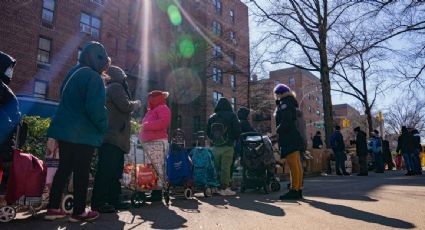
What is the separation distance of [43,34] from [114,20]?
6933 millimetres

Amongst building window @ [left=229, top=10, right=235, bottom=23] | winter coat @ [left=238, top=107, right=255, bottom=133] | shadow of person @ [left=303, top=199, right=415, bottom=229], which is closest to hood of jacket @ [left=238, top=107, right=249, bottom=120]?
winter coat @ [left=238, top=107, right=255, bottom=133]

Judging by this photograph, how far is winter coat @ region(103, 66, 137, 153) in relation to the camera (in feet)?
16.6

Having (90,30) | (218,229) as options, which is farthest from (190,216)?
(90,30)

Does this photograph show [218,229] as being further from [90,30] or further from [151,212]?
[90,30]

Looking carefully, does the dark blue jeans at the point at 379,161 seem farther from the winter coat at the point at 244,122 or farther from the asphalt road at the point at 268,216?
the asphalt road at the point at 268,216

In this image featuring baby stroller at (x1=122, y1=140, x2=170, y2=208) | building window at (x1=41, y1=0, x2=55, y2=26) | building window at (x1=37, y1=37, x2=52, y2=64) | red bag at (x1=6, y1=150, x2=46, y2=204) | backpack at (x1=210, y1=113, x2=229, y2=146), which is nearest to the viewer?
red bag at (x1=6, y1=150, x2=46, y2=204)

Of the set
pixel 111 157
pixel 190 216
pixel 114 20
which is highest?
pixel 114 20

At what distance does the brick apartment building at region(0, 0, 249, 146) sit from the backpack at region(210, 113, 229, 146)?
17.2 meters

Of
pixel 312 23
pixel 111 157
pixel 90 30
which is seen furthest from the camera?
pixel 90 30

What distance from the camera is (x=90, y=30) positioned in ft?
88.0

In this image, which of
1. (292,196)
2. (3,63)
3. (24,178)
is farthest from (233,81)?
(24,178)

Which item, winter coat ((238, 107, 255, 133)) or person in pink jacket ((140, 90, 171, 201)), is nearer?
person in pink jacket ((140, 90, 171, 201))

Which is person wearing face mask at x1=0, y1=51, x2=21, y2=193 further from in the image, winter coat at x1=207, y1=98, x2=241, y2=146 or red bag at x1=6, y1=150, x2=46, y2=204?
winter coat at x1=207, y1=98, x2=241, y2=146

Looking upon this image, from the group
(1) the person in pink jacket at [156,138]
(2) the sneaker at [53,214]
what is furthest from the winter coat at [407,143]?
(2) the sneaker at [53,214]
